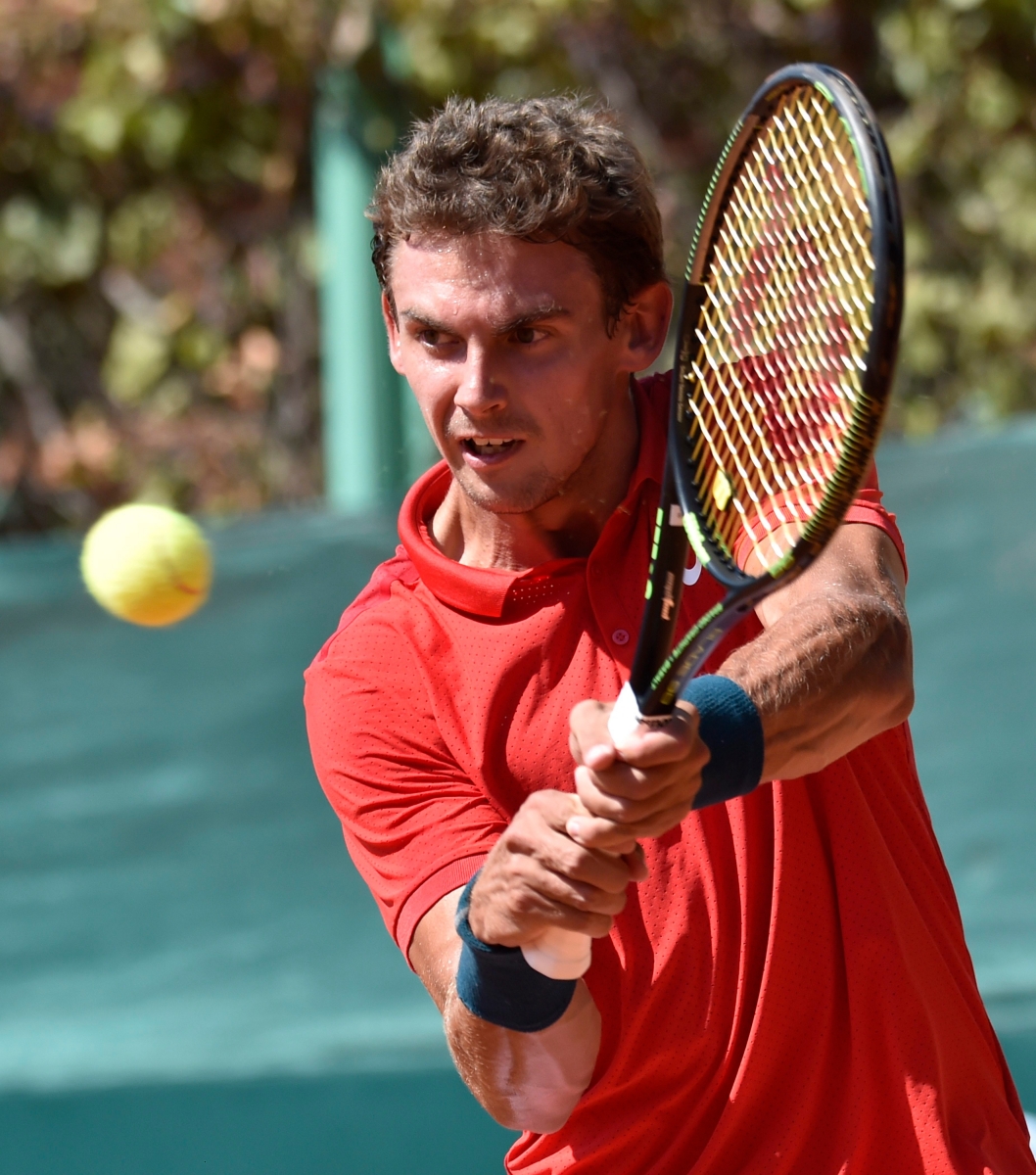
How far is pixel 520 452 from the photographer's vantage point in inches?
67.1

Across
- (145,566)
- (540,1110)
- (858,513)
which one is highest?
(145,566)

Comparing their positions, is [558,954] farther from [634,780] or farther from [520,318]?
[520,318]

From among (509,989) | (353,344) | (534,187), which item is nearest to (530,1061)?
(509,989)

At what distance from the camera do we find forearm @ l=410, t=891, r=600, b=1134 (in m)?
1.59

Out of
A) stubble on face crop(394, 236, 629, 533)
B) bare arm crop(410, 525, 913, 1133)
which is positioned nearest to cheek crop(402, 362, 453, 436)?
stubble on face crop(394, 236, 629, 533)

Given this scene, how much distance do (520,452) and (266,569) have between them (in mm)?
2235

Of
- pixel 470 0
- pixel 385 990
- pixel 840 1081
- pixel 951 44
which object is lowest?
pixel 385 990

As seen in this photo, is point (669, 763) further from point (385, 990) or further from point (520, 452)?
point (385, 990)

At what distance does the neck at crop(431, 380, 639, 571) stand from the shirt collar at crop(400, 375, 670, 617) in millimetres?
18

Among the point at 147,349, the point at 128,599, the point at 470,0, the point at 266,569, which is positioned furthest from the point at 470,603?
the point at 147,349

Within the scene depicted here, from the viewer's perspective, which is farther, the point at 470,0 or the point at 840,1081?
the point at 470,0

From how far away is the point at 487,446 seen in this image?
1.73m

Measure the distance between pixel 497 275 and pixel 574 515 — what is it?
0.28 m

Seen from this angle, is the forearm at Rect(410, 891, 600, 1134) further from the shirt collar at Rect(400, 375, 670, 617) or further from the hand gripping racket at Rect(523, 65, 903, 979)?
the shirt collar at Rect(400, 375, 670, 617)
